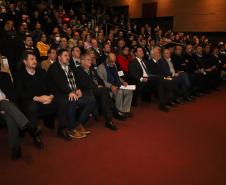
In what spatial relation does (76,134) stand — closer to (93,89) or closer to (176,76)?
(93,89)

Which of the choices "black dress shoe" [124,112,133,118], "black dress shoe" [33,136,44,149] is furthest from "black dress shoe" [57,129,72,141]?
"black dress shoe" [124,112,133,118]

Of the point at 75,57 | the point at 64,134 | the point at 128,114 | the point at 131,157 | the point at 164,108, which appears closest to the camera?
the point at 131,157

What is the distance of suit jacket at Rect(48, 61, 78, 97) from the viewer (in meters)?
3.33

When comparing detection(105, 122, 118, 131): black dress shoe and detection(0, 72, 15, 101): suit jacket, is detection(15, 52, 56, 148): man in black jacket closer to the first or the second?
detection(0, 72, 15, 101): suit jacket

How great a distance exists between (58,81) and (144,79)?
1726 millimetres

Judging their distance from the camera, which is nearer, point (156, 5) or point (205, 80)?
point (205, 80)

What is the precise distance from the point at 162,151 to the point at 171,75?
7.86ft

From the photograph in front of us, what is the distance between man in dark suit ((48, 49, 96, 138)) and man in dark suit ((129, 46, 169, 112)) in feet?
4.48

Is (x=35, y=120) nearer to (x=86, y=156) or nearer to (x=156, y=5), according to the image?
(x=86, y=156)

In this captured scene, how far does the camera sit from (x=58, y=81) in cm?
333

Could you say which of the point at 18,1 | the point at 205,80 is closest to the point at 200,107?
the point at 205,80

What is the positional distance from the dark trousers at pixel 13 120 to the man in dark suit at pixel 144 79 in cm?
240

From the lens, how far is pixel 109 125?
361 centimetres

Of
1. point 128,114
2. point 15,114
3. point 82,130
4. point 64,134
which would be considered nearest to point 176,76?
point 128,114
